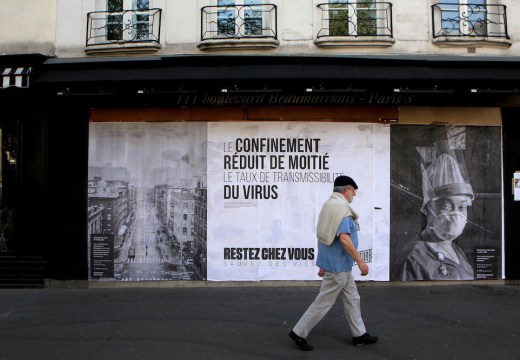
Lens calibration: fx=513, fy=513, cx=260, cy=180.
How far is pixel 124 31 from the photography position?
29.8ft

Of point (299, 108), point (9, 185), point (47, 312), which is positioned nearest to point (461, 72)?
point (299, 108)

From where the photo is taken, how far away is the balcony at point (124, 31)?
28.9 ft

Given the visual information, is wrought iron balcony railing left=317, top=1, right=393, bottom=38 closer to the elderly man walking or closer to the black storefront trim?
the black storefront trim

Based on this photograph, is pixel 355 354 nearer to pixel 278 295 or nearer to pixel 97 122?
pixel 278 295

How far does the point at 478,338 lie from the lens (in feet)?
19.3

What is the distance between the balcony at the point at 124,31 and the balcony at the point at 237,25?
0.84 m

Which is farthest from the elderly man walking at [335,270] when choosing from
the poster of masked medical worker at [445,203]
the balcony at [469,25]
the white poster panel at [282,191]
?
the balcony at [469,25]

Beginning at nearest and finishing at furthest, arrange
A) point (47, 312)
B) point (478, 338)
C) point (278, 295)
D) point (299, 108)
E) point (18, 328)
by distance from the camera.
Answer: point (478, 338) < point (18, 328) < point (47, 312) < point (278, 295) < point (299, 108)

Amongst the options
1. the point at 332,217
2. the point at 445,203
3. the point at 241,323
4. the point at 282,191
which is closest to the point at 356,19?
the point at 282,191

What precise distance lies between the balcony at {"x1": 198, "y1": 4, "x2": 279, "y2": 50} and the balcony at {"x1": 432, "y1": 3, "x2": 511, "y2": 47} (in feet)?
9.21

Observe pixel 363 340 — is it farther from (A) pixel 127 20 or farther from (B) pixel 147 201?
(A) pixel 127 20

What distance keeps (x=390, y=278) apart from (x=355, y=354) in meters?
3.55

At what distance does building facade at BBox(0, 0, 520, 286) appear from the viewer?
866 cm

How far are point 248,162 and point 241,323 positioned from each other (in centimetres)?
304
